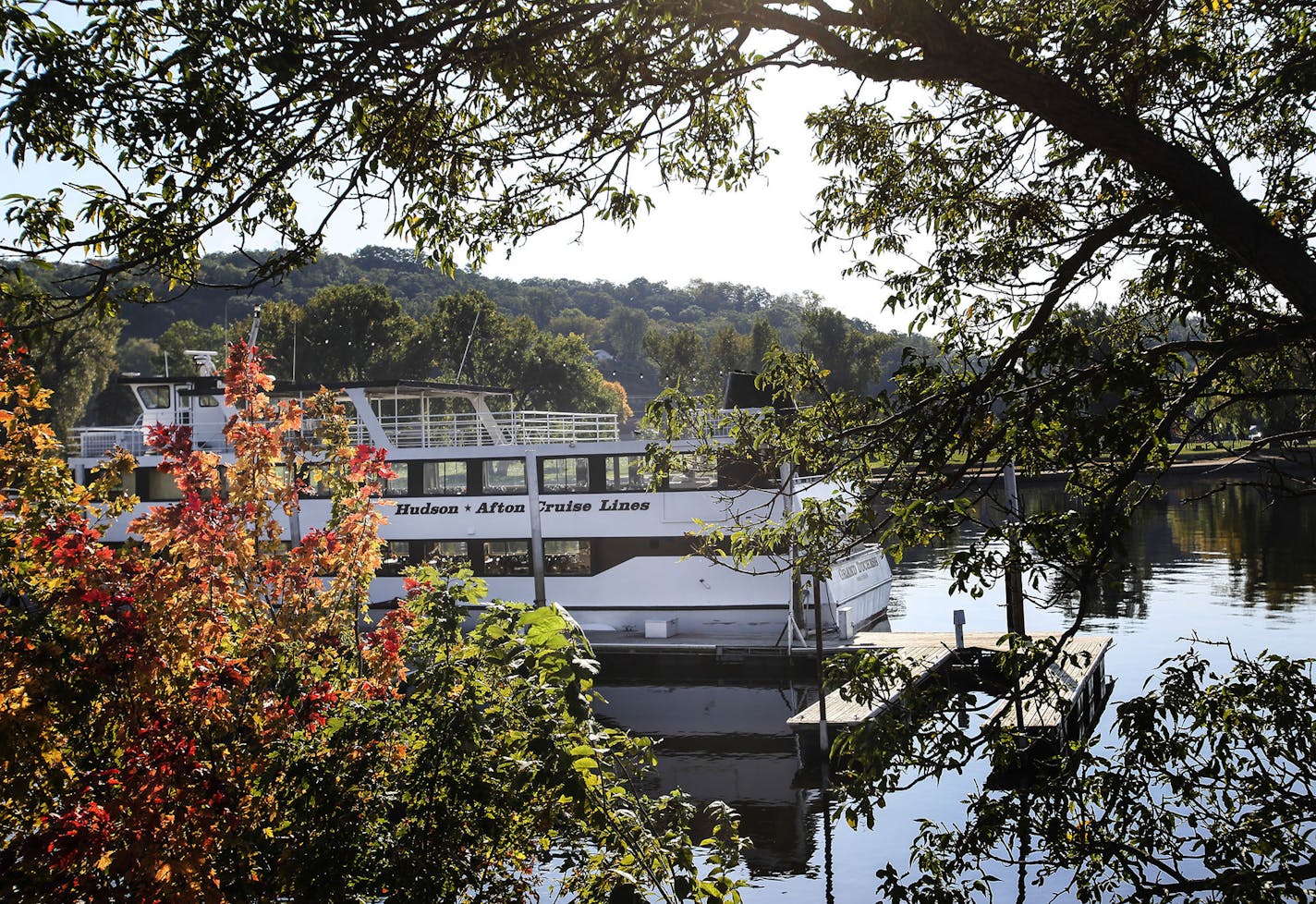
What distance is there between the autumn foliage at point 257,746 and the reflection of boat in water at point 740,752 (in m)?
10.0

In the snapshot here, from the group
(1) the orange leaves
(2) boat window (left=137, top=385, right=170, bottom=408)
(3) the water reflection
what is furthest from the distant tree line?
(1) the orange leaves

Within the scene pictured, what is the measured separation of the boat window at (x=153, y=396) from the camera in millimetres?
29812

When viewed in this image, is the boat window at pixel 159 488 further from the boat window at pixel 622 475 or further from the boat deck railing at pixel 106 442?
the boat window at pixel 622 475

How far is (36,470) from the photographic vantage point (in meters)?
5.66

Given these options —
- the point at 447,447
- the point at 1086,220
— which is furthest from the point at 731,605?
the point at 1086,220

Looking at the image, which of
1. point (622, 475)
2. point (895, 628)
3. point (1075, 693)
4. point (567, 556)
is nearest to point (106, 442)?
point (567, 556)

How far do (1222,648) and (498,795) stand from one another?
2258cm

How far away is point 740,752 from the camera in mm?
19312

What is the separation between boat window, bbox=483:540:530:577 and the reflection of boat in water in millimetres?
3411

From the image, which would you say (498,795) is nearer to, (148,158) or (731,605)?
(148,158)

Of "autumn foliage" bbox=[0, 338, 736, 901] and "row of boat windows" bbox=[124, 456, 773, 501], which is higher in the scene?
"row of boat windows" bbox=[124, 456, 773, 501]

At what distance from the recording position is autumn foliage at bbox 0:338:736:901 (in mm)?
4609

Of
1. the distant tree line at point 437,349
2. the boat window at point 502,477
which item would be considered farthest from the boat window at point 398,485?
the distant tree line at point 437,349

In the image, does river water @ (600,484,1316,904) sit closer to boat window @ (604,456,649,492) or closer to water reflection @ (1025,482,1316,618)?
water reflection @ (1025,482,1316,618)
